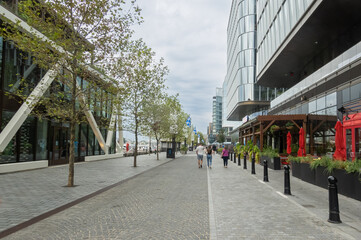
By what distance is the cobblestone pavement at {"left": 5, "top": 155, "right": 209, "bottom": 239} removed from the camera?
5.21 meters

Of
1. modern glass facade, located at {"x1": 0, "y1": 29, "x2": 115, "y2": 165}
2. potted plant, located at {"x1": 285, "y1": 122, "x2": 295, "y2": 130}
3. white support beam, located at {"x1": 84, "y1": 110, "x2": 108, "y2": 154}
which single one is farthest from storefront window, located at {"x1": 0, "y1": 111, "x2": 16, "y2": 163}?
potted plant, located at {"x1": 285, "y1": 122, "x2": 295, "y2": 130}

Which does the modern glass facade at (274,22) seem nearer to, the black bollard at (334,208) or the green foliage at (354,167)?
the green foliage at (354,167)

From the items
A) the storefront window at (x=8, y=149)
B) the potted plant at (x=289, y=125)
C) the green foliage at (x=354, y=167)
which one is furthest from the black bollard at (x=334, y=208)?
the potted plant at (x=289, y=125)

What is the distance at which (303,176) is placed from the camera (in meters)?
12.6

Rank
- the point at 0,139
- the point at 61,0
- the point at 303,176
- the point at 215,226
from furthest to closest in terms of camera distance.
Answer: the point at 0,139 → the point at 303,176 → the point at 61,0 → the point at 215,226

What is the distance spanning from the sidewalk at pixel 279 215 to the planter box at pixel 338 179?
0.24 m

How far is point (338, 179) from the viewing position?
936 cm

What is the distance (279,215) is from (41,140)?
652 inches

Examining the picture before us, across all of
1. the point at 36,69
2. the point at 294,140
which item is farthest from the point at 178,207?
the point at 294,140

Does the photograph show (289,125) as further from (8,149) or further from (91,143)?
(8,149)

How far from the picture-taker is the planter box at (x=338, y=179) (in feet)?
27.4

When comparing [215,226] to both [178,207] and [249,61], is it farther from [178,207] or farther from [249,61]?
[249,61]

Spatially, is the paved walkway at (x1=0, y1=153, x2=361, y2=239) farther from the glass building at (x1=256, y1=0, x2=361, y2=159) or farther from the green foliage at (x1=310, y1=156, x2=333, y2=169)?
the glass building at (x1=256, y1=0, x2=361, y2=159)

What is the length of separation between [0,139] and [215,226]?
13025mm
